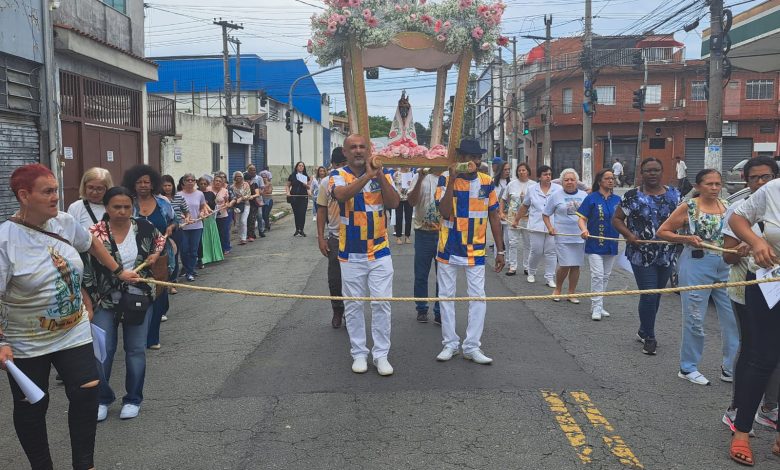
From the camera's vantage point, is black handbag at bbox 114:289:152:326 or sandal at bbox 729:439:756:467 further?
black handbag at bbox 114:289:152:326

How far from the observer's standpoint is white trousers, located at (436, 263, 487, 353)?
19.4 ft

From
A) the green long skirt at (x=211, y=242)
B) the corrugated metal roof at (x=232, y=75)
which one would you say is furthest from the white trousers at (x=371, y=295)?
the corrugated metal roof at (x=232, y=75)

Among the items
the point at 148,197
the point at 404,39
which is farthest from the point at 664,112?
the point at 148,197

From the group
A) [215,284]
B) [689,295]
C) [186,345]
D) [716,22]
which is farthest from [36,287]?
[716,22]

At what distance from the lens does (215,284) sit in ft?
34.6

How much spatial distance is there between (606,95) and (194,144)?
31.1 metres

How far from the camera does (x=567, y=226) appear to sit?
8.61 meters

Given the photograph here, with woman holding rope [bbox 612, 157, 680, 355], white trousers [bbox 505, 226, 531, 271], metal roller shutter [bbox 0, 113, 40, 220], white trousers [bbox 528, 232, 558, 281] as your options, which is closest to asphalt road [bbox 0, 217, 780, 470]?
woman holding rope [bbox 612, 157, 680, 355]

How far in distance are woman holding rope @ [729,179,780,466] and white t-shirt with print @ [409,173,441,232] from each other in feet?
10.8

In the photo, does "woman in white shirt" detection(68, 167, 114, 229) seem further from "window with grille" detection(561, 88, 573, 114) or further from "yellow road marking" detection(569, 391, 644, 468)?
"window with grille" detection(561, 88, 573, 114)

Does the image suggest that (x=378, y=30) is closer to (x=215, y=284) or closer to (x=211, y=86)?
(x=215, y=284)

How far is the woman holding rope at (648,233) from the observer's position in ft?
20.7

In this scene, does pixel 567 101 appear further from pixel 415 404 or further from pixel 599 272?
pixel 415 404

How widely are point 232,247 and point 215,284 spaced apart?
5.13 meters
